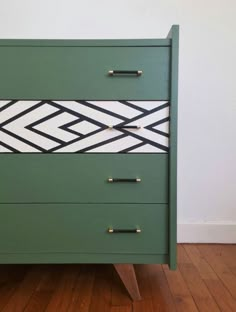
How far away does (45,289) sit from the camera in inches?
41.4

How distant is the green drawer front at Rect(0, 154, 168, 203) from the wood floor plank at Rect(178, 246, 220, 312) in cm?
41

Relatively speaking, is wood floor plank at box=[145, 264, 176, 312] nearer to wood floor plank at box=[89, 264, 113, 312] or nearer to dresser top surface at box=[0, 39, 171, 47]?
wood floor plank at box=[89, 264, 113, 312]

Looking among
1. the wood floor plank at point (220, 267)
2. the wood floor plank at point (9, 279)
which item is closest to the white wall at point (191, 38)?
the wood floor plank at point (220, 267)

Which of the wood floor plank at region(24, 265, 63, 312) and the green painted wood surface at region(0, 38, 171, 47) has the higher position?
the green painted wood surface at region(0, 38, 171, 47)

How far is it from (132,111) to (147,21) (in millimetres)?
744

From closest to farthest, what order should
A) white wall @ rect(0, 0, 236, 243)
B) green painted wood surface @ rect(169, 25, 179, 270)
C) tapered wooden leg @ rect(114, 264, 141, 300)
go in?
green painted wood surface @ rect(169, 25, 179, 270), tapered wooden leg @ rect(114, 264, 141, 300), white wall @ rect(0, 0, 236, 243)

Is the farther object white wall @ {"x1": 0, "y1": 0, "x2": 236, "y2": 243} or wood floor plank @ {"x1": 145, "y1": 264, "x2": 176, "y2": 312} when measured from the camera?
white wall @ {"x1": 0, "y1": 0, "x2": 236, "y2": 243}

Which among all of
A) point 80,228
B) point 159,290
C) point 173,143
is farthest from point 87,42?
point 159,290

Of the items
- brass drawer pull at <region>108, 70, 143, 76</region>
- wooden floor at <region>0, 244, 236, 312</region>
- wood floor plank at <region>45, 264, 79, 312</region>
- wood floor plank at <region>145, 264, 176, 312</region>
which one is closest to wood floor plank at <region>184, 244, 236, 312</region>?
wooden floor at <region>0, 244, 236, 312</region>

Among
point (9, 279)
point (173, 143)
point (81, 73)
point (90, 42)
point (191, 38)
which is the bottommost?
point (9, 279)

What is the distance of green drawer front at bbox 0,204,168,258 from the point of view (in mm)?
923

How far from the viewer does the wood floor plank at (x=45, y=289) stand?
3.06 feet

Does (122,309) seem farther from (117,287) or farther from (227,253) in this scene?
(227,253)

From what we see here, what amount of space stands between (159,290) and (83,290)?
1.01ft
